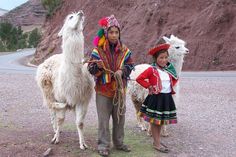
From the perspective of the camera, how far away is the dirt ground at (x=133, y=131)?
5977 millimetres

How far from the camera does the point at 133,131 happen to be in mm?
7293

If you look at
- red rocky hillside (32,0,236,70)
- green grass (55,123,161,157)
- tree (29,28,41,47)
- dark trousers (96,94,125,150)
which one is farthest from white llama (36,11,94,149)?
tree (29,28,41,47)

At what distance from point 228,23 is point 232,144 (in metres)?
17.7

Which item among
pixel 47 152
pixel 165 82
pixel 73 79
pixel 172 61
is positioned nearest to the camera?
pixel 47 152

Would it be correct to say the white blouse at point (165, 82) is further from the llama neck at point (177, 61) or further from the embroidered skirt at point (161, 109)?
the llama neck at point (177, 61)

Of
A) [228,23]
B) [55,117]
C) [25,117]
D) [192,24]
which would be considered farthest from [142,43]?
[55,117]

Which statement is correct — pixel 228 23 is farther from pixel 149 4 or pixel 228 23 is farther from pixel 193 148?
pixel 193 148

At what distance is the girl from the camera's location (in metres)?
5.88

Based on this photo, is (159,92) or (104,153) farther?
(159,92)

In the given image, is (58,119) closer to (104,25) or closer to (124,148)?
(124,148)

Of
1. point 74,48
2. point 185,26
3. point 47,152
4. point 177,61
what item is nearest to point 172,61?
point 177,61

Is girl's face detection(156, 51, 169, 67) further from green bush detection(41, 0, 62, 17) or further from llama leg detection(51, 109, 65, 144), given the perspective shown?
green bush detection(41, 0, 62, 17)

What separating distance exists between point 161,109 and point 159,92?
0.76ft

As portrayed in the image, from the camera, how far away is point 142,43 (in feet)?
82.5
